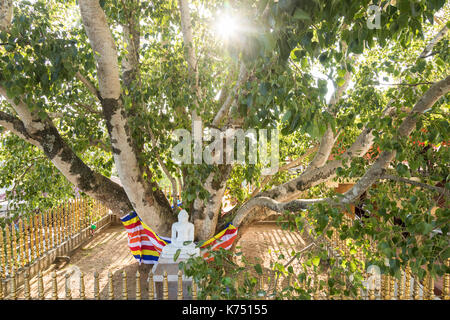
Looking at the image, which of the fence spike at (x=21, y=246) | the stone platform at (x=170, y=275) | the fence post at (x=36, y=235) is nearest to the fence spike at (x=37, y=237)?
the fence post at (x=36, y=235)

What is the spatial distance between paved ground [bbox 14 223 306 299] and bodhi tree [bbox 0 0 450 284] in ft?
6.28

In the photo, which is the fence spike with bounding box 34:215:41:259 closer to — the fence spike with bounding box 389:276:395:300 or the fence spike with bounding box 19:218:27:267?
the fence spike with bounding box 19:218:27:267

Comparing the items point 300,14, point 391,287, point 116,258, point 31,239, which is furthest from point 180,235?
point 31,239

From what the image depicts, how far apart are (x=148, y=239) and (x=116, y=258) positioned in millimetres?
2341

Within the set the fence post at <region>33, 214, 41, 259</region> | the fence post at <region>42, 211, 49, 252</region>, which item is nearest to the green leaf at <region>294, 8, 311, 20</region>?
the fence post at <region>33, 214, 41, 259</region>

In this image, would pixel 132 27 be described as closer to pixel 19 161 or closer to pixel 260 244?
pixel 19 161

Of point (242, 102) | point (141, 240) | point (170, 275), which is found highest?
point (242, 102)

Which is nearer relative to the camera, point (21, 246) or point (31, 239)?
point (21, 246)

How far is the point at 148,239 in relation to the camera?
551 centimetres

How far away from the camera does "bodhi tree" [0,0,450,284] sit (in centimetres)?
180

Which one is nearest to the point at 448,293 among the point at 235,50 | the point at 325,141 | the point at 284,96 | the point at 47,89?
the point at 325,141

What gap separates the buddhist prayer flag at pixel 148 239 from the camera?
4.56m

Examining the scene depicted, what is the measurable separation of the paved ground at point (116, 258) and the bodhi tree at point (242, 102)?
1.91 metres

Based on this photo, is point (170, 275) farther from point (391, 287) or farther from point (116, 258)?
point (116, 258)
